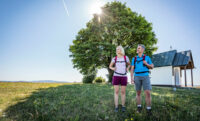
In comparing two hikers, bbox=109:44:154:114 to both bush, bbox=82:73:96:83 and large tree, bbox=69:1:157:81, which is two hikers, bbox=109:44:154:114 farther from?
bush, bbox=82:73:96:83

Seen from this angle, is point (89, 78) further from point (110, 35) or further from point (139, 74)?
point (139, 74)

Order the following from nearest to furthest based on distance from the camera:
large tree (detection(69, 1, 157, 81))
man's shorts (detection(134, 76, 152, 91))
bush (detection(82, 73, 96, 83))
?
man's shorts (detection(134, 76, 152, 91)) → large tree (detection(69, 1, 157, 81)) → bush (detection(82, 73, 96, 83))

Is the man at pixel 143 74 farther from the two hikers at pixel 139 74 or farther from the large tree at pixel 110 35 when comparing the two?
the large tree at pixel 110 35

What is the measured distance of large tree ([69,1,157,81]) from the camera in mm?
16984

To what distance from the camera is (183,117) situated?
3777mm

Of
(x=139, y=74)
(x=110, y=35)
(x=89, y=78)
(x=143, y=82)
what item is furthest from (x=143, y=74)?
(x=89, y=78)

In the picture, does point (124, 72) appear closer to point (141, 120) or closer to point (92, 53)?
point (141, 120)

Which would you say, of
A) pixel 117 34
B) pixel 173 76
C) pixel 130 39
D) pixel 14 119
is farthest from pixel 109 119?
pixel 173 76

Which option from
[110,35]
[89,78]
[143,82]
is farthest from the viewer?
[89,78]

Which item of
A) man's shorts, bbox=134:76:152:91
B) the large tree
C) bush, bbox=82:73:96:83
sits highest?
the large tree

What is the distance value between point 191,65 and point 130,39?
1262 centimetres

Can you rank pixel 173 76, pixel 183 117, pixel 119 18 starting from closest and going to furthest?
pixel 183 117 → pixel 119 18 → pixel 173 76

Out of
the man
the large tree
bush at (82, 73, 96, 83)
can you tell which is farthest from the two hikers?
bush at (82, 73, 96, 83)

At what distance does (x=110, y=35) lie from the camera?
17812 mm
